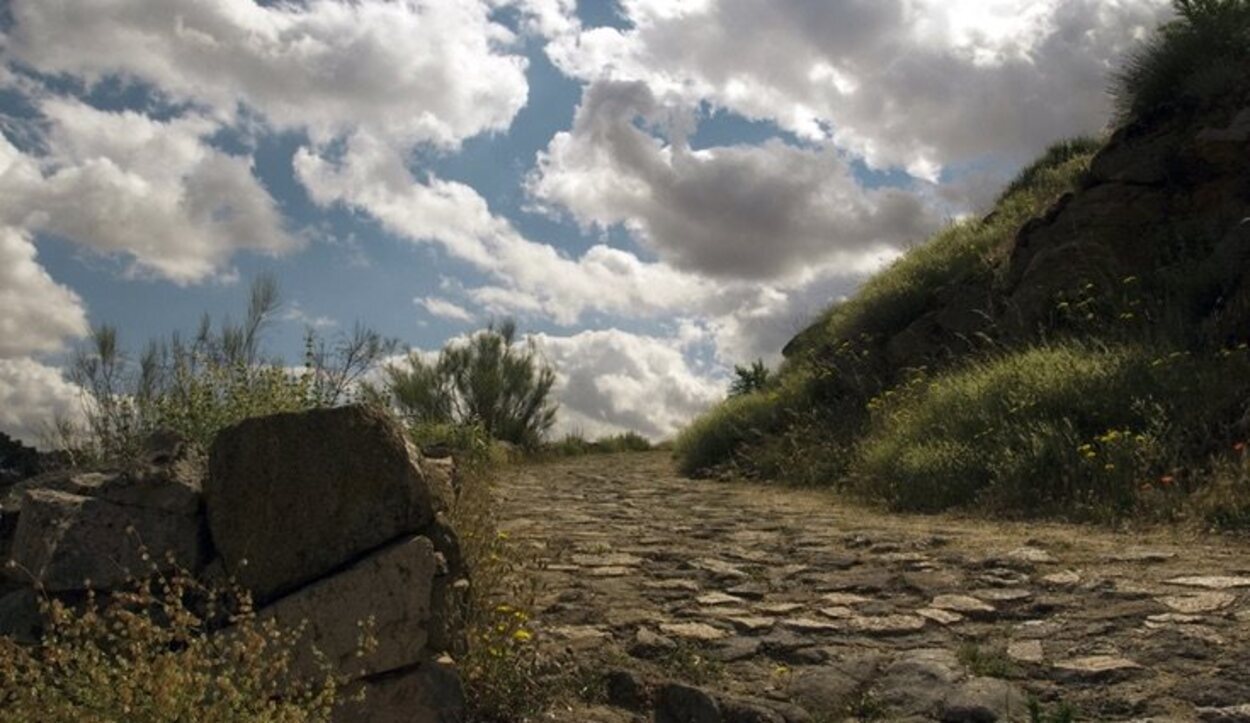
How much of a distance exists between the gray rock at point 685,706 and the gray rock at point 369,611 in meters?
0.90

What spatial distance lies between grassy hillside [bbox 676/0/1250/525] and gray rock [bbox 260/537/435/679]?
4.94m

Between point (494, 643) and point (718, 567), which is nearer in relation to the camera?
point (494, 643)

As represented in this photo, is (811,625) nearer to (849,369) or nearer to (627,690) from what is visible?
(627,690)

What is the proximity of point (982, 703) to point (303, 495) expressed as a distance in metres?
2.58

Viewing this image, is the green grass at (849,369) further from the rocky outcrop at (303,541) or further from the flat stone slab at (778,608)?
the rocky outcrop at (303,541)

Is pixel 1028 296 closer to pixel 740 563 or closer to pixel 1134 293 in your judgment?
pixel 1134 293

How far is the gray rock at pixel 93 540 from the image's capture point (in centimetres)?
392

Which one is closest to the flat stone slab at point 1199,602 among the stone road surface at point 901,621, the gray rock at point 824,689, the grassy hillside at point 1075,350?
the stone road surface at point 901,621

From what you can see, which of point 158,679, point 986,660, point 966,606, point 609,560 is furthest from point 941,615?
point 158,679

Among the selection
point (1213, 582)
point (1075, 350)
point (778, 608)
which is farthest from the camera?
point (1075, 350)

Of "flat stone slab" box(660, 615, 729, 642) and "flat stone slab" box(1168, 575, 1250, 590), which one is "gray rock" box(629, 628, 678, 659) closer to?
"flat stone slab" box(660, 615, 729, 642)

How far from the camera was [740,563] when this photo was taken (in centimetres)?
640

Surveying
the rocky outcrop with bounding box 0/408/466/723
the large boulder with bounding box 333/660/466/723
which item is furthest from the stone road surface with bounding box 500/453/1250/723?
the rocky outcrop with bounding box 0/408/466/723

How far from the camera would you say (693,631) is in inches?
193
